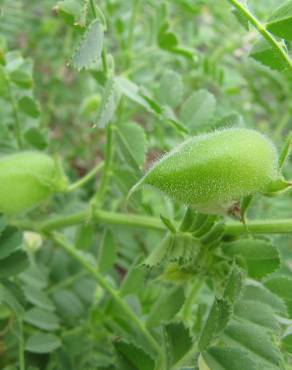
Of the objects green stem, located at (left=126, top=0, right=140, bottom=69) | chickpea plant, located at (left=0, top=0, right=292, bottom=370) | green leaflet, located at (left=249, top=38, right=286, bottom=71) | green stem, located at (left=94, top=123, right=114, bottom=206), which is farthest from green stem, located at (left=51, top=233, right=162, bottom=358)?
green stem, located at (left=126, top=0, right=140, bottom=69)

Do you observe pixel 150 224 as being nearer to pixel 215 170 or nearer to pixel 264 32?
pixel 215 170

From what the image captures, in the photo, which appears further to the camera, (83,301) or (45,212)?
(45,212)

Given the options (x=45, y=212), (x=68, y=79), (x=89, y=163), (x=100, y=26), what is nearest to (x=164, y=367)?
(x=100, y=26)

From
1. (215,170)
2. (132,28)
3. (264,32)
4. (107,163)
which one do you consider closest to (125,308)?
(107,163)

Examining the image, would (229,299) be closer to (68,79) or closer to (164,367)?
(164,367)

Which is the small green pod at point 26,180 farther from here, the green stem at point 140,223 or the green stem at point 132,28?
the green stem at point 132,28

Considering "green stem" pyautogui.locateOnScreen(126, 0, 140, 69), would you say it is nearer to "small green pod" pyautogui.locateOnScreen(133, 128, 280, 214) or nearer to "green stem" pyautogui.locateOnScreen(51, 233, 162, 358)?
"green stem" pyautogui.locateOnScreen(51, 233, 162, 358)

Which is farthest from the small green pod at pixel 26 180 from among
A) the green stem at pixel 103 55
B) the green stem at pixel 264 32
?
the green stem at pixel 264 32
